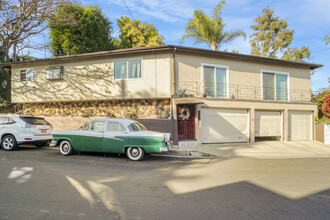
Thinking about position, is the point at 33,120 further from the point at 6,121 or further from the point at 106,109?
the point at 106,109

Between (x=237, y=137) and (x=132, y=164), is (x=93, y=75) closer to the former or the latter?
(x=132, y=164)

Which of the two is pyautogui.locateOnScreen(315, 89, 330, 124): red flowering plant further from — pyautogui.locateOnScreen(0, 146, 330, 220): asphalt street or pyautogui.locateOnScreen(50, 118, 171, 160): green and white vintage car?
pyautogui.locateOnScreen(50, 118, 171, 160): green and white vintage car

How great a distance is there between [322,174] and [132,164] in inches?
246

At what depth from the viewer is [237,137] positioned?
14.0m

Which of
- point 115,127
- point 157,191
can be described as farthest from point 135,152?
point 157,191

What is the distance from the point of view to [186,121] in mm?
12578

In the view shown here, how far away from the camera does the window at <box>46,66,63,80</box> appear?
15180 mm

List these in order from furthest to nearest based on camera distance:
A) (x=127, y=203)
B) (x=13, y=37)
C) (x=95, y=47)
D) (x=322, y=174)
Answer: (x=95, y=47)
(x=13, y=37)
(x=322, y=174)
(x=127, y=203)

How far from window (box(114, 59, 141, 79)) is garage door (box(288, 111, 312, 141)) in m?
11.6

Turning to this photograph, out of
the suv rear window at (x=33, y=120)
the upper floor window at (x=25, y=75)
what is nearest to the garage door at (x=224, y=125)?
the suv rear window at (x=33, y=120)

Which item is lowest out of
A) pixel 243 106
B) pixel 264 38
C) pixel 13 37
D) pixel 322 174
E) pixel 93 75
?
pixel 322 174

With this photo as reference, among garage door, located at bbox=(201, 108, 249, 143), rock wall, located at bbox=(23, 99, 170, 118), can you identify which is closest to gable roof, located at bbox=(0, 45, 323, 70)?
rock wall, located at bbox=(23, 99, 170, 118)

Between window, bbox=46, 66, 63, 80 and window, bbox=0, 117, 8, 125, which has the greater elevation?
window, bbox=46, 66, 63, 80

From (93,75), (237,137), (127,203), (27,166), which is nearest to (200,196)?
(127,203)
